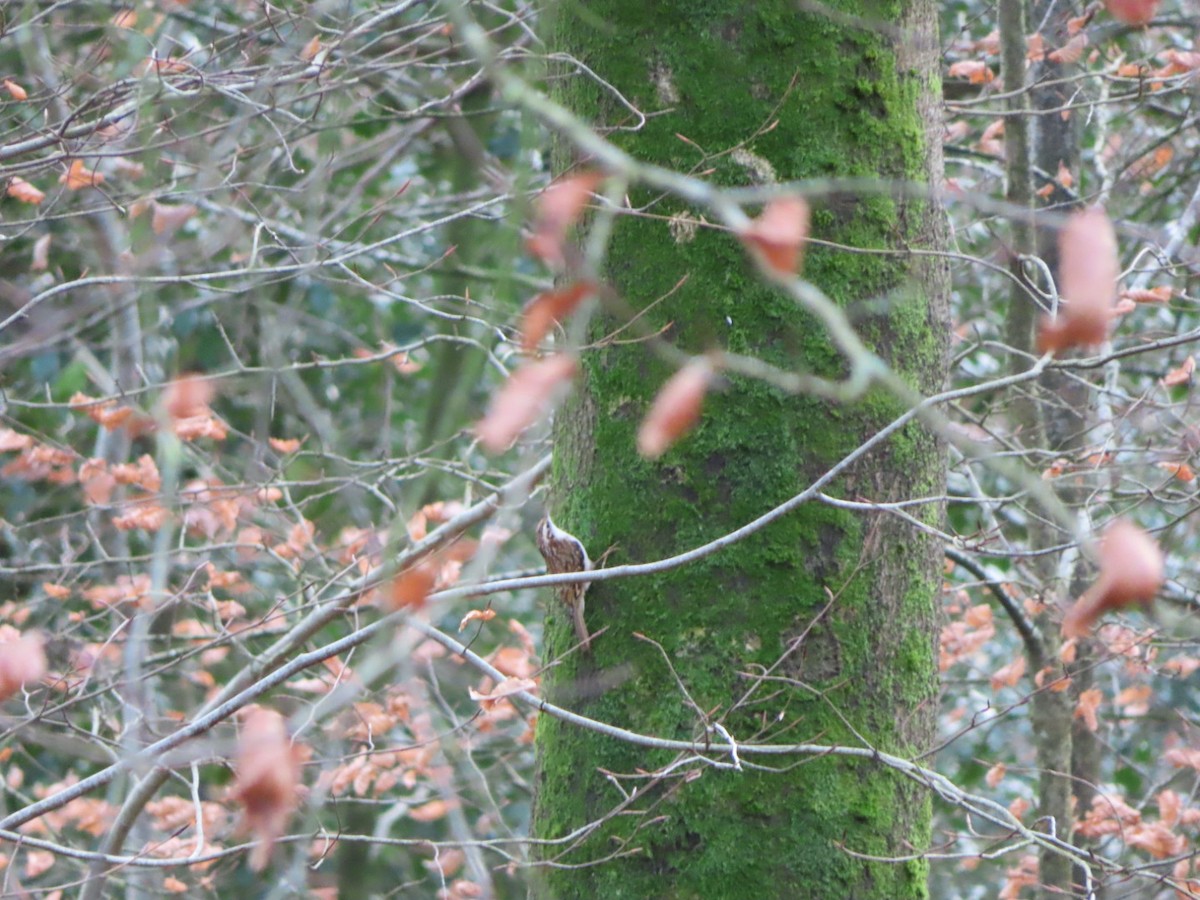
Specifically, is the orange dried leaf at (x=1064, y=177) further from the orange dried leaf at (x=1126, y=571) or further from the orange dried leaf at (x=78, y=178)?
the orange dried leaf at (x=1126, y=571)

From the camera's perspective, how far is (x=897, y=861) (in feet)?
6.84

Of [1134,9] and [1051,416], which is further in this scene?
[1051,416]

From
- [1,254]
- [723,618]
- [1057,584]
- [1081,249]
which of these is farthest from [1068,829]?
[1,254]

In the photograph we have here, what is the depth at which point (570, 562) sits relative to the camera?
221 cm

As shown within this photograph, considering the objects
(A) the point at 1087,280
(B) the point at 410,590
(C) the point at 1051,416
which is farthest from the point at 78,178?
(C) the point at 1051,416

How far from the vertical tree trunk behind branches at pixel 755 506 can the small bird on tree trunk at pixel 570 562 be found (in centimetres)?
3

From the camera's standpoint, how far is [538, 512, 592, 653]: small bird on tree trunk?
7.20ft

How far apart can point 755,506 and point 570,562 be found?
0.35 metres

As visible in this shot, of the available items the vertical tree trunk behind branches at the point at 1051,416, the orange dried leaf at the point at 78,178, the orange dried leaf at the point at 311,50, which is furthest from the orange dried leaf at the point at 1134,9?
the orange dried leaf at the point at 78,178

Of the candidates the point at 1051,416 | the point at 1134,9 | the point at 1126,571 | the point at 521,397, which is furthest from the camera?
the point at 1051,416

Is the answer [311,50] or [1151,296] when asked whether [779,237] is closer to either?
[1151,296]

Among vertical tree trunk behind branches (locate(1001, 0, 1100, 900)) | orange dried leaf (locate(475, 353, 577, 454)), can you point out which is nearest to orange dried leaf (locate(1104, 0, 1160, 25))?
orange dried leaf (locate(475, 353, 577, 454))

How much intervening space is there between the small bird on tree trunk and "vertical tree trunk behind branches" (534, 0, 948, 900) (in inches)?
1.2

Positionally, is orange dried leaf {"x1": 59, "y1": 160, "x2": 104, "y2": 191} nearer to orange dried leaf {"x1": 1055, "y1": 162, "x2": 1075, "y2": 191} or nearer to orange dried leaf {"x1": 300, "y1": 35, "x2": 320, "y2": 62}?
orange dried leaf {"x1": 300, "y1": 35, "x2": 320, "y2": 62}
